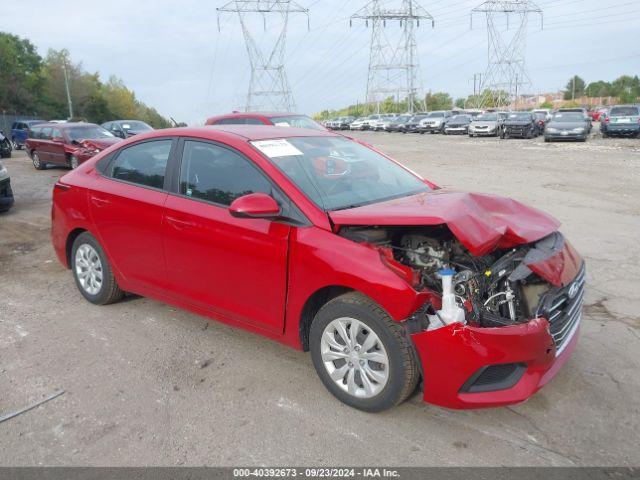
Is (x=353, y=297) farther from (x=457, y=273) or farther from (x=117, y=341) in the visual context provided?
(x=117, y=341)

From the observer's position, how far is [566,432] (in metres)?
3.07

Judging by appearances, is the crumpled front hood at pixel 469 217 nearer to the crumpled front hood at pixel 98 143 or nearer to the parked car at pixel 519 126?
the crumpled front hood at pixel 98 143

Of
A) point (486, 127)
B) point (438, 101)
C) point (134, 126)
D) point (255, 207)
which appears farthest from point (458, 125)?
point (438, 101)

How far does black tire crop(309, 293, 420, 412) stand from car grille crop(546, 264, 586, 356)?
2.74ft

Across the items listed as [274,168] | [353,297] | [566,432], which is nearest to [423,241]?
[353,297]

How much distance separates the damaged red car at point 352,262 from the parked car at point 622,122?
87.7ft

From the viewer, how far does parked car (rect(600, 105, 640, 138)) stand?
26703 millimetres

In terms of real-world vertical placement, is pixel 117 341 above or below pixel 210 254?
below

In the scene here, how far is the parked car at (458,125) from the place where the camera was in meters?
36.5

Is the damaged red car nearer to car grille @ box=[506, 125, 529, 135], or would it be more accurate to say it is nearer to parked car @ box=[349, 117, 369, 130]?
car grille @ box=[506, 125, 529, 135]

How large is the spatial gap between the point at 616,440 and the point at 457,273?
122 centimetres

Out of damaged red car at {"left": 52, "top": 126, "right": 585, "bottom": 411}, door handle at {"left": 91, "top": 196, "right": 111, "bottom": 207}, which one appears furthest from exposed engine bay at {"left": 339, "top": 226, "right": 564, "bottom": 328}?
door handle at {"left": 91, "top": 196, "right": 111, "bottom": 207}

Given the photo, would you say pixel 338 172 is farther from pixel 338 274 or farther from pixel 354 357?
pixel 354 357

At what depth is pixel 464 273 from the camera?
326 centimetres
